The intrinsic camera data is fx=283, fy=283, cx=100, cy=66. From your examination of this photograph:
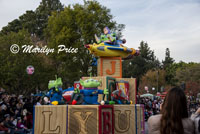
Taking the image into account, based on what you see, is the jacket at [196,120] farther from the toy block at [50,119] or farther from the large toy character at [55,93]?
the large toy character at [55,93]

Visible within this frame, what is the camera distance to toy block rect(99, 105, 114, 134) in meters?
8.70

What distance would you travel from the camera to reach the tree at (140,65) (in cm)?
6001

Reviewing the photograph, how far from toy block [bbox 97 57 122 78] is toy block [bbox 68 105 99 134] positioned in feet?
18.1

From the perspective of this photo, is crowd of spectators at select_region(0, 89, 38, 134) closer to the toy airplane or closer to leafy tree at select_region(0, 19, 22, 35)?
the toy airplane

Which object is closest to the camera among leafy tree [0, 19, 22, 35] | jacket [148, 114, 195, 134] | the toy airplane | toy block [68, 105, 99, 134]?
jacket [148, 114, 195, 134]

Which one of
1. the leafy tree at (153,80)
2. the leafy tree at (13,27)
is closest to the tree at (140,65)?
the leafy tree at (153,80)

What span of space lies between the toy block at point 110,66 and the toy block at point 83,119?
18.1 ft

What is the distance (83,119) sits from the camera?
8664 mm

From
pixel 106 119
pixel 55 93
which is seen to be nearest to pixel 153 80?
pixel 55 93

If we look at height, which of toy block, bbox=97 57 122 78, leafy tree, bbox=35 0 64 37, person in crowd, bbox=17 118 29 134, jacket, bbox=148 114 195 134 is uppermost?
leafy tree, bbox=35 0 64 37

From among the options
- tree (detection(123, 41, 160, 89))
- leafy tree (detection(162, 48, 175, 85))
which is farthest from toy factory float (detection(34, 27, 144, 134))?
leafy tree (detection(162, 48, 175, 85))

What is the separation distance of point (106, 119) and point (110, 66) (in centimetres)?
552

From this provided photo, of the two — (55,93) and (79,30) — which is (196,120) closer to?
(55,93)

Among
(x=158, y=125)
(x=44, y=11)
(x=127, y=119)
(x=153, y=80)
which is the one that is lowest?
(x=127, y=119)
